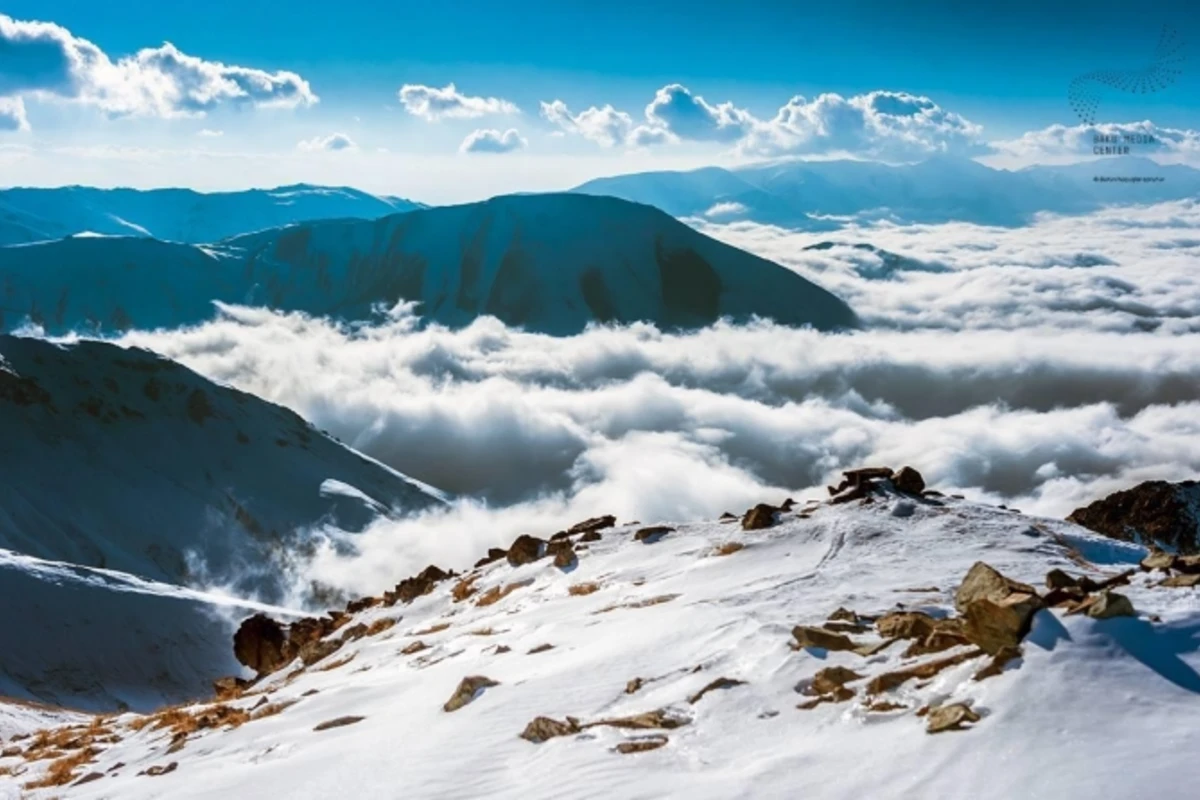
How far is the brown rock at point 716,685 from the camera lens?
13.5 meters

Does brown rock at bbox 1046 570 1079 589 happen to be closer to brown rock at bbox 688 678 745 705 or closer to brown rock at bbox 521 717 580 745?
brown rock at bbox 688 678 745 705

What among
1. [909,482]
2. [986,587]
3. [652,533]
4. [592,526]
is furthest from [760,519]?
[986,587]

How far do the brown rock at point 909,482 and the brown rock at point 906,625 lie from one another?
39.9 ft

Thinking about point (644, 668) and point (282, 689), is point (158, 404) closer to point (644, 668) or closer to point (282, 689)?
point (282, 689)

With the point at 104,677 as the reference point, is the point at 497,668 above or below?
above

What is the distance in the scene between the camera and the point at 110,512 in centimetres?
10606

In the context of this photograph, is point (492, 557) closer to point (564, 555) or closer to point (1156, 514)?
point (564, 555)

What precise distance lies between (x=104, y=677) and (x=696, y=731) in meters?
67.8

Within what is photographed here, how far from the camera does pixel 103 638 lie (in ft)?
227

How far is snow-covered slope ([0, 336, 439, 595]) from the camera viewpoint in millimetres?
101500

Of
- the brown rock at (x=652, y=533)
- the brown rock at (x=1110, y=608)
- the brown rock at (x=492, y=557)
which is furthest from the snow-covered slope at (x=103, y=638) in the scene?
the brown rock at (x=1110, y=608)

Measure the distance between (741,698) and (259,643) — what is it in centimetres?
3080

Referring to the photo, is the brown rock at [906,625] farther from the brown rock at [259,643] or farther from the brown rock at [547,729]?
the brown rock at [259,643]

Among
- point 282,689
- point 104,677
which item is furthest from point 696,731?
point 104,677
